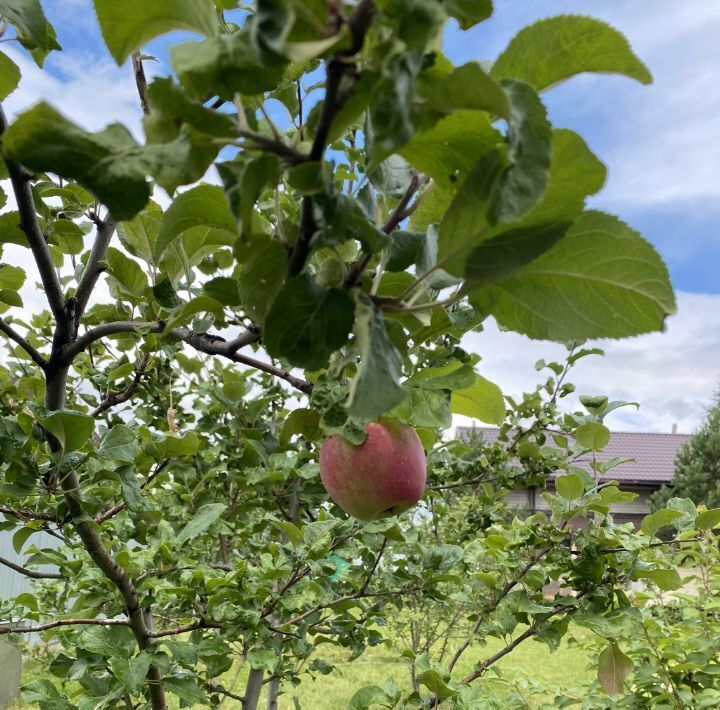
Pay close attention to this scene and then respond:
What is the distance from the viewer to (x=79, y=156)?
16.2 inches

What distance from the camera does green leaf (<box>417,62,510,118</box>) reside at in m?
0.40

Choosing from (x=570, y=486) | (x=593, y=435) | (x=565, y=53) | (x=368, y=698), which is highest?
(x=593, y=435)

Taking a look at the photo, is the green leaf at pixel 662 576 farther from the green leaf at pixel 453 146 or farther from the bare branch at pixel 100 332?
the green leaf at pixel 453 146

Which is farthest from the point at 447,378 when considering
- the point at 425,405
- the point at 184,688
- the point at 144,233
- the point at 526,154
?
the point at 184,688

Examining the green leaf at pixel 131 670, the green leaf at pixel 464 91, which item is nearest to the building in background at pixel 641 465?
the green leaf at pixel 131 670

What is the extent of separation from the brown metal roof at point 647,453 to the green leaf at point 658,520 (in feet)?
55.6

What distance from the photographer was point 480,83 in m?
0.41

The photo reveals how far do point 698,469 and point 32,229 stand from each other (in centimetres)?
1943

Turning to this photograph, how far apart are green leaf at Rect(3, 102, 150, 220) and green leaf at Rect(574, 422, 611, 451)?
5.23 ft

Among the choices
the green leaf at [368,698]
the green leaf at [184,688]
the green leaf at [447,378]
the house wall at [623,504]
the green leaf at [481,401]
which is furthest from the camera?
the house wall at [623,504]

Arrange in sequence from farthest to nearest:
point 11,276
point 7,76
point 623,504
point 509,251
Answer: point 623,504, point 11,276, point 7,76, point 509,251

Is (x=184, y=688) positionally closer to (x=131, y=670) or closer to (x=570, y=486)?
(x=131, y=670)

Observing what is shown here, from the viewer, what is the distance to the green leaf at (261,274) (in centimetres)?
54

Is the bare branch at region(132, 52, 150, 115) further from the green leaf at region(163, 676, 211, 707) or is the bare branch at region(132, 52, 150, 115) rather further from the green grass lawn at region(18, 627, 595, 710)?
the green grass lawn at region(18, 627, 595, 710)
